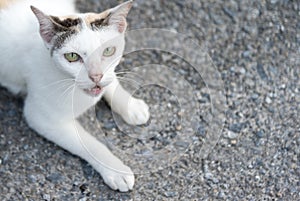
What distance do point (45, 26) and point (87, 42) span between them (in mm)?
160

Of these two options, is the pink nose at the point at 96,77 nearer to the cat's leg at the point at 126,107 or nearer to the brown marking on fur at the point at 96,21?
the brown marking on fur at the point at 96,21

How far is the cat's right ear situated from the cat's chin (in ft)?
0.74

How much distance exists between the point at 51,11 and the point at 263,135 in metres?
1.04

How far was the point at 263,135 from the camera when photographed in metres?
2.80

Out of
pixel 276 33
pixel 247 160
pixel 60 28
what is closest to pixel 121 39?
pixel 60 28

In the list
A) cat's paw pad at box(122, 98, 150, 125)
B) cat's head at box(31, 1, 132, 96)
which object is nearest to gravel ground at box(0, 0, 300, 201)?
cat's paw pad at box(122, 98, 150, 125)

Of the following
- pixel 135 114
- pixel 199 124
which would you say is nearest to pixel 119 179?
pixel 135 114

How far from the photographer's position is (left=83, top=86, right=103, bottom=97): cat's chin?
237cm

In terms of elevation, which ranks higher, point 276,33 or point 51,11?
point 51,11

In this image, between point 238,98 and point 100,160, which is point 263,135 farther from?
point 100,160

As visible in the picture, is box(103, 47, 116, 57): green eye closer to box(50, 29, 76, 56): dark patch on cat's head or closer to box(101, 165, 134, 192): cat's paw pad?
box(50, 29, 76, 56): dark patch on cat's head

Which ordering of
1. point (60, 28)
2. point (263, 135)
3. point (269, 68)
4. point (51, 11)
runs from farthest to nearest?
→ point (269, 68), point (263, 135), point (51, 11), point (60, 28)

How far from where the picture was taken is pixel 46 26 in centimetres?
228

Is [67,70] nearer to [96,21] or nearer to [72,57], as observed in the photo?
[72,57]
